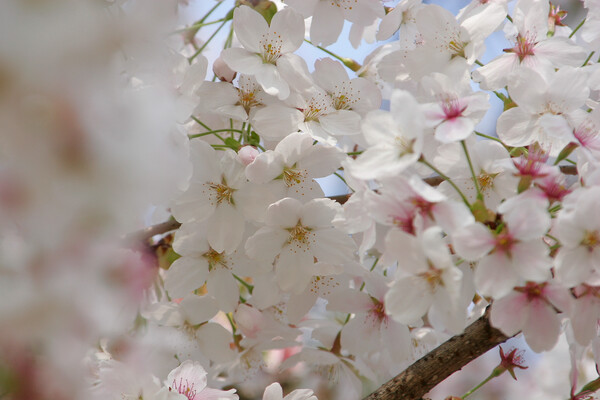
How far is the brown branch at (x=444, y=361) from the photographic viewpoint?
24.9 inches

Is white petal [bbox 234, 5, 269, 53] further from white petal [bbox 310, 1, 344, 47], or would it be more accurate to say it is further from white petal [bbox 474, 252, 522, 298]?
white petal [bbox 474, 252, 522, 298]

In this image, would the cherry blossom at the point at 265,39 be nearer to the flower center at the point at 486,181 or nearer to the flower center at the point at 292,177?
the flower center at the point at 292,177

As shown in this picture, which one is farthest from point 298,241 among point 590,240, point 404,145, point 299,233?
Answer: point 590,240

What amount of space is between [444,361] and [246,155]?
12.5 inches

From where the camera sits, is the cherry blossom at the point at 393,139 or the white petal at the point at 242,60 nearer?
Answer: the cherry blossom at the point at 393,139

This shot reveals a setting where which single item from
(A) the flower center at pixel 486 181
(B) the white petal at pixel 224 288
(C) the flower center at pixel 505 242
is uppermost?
(B) the white petal at pixel 224 288

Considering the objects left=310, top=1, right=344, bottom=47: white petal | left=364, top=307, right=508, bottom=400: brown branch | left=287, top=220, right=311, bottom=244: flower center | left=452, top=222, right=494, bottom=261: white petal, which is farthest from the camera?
left=310, top=1, right=344, bottom=47: white petal

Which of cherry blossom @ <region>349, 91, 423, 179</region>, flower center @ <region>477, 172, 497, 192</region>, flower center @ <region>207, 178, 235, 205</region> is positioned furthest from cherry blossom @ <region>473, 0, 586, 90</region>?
flower center @ <region>207, 178, 235, 205</region>

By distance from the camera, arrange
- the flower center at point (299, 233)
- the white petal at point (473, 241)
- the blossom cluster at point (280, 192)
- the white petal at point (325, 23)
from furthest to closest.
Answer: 1. the white petal at point (325, 23)
2. the flower center at point (299, 233)
3. the white petal at point (473, 241)
4. the blossom cluster at point (280, 192)

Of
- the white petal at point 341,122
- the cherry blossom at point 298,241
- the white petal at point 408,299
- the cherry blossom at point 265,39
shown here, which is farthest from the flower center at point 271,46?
the white petal at point 408,299

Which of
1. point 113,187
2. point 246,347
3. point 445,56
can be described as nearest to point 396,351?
point 246,347

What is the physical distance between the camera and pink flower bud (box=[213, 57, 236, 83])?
82 cm

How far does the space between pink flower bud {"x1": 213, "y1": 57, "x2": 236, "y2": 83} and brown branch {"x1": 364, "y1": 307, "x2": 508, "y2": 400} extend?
0.43 meters

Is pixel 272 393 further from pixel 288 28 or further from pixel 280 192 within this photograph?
pixel 288 28
